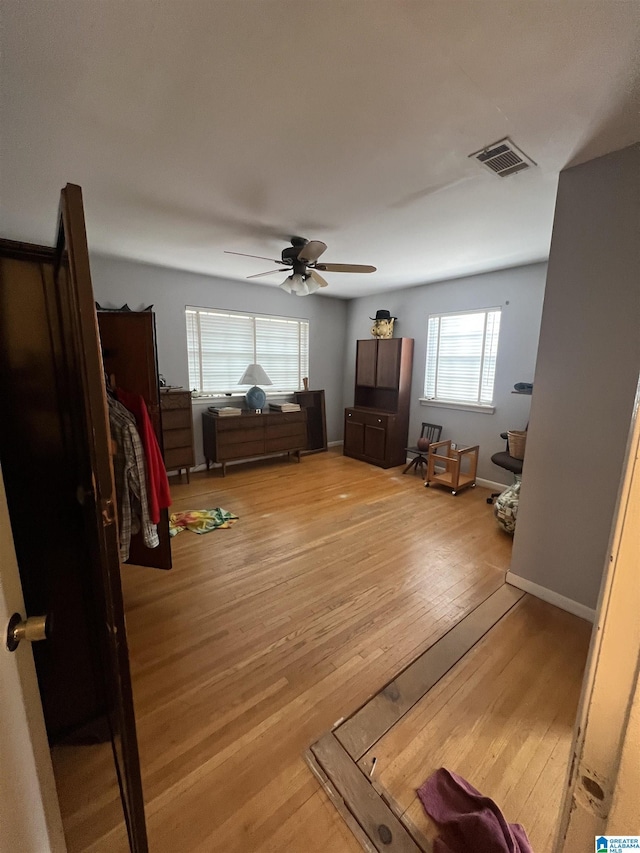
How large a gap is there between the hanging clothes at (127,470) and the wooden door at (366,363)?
3.88 metres

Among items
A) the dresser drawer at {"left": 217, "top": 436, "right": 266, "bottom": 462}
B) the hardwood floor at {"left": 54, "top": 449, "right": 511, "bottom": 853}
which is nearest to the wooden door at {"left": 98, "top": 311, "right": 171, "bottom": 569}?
the hardwood floor at {"left": 54, "top": 449, "right": 511, "bottom": 853}

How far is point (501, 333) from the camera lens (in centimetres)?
399

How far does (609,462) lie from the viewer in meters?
1.92

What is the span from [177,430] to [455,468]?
3.30m

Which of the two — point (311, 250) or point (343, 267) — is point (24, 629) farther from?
point (343, 267)

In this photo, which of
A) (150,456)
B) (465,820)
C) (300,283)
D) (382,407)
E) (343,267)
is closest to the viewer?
(465,820)

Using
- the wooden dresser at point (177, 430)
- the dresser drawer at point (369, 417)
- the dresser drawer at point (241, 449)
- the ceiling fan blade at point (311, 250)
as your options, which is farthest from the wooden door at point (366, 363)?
the wooden dresser at point (177, 430)

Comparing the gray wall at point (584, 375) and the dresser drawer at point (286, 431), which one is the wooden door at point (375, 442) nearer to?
the dresser drawer at point (286, 431)

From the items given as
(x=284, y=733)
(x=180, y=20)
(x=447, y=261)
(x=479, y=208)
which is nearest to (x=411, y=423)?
(x=447, y=261)

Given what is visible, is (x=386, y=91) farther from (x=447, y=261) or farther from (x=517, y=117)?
(x=447, y=261)

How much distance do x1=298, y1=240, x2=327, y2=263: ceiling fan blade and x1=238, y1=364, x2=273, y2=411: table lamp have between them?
6.43 ft

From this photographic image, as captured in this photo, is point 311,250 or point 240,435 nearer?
point 311,250

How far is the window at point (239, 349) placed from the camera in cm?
451

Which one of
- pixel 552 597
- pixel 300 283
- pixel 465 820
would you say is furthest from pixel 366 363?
pixel 465 820
